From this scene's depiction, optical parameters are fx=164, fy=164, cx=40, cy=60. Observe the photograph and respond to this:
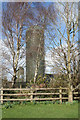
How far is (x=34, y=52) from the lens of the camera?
22.7 ft

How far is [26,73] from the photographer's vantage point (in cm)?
695

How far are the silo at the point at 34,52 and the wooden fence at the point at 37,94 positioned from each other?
117cm

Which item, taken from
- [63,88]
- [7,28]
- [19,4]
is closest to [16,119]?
[63,88]

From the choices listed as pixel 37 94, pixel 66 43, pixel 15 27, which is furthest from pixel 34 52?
pixel 37 94

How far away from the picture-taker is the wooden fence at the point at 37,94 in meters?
5.38

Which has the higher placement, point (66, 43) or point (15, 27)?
point (15, 27)

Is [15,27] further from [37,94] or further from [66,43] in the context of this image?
[37,94]

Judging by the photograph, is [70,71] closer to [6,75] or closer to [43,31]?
[43,31]

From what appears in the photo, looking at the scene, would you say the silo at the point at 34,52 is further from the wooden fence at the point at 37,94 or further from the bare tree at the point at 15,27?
the wooden fence at the point at 37,94

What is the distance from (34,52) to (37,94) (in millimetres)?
2094

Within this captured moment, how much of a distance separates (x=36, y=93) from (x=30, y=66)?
1791mm

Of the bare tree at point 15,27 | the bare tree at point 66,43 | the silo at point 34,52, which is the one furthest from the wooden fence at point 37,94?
the bare tree at point 15,27

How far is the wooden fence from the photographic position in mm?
5380

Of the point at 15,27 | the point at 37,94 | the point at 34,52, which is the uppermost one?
the point at 15,27
